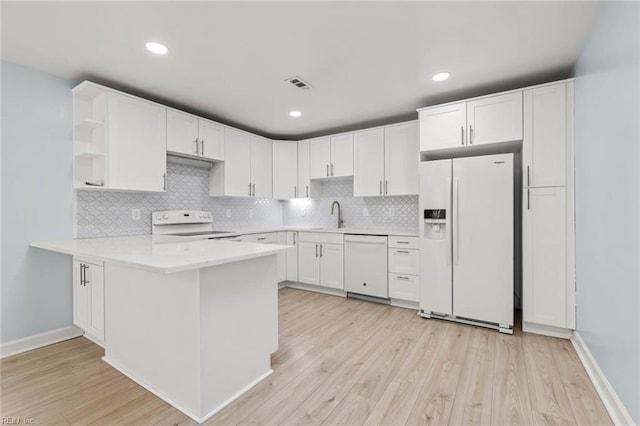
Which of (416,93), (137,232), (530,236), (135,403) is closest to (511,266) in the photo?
(530,236)

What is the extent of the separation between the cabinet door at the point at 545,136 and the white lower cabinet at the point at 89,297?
12.5ft

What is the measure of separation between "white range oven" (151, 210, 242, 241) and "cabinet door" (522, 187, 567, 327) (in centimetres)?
312

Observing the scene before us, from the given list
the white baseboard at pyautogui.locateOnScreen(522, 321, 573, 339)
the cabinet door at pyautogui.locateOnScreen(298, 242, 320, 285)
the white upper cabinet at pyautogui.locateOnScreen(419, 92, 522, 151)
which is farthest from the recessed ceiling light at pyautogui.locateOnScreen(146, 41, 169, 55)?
the white baseboard at pyautogui.locateOnScreen(522, 321, 573, 339)

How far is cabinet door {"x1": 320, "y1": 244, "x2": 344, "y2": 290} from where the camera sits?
379cm

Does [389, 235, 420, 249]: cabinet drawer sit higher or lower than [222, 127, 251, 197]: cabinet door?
lower

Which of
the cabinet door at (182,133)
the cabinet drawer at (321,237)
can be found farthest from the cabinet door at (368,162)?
the cabinet door at (182,133)

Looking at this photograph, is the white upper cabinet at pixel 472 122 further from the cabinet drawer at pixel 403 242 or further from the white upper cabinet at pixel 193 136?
the white upper cabinet at pixel 193 136

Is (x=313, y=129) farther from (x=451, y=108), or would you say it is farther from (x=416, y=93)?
(x=451, y=108)

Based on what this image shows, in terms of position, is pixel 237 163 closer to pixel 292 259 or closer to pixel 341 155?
pixel 341 155

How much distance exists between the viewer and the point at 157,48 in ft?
6.97

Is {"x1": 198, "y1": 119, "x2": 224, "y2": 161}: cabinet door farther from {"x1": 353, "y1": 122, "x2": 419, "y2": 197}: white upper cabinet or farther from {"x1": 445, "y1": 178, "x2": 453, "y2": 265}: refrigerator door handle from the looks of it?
{"x1": 445, "y1": 178, "x2": 453, "y2": 265}: refrigerator door handle

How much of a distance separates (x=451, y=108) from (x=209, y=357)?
3.11 meters

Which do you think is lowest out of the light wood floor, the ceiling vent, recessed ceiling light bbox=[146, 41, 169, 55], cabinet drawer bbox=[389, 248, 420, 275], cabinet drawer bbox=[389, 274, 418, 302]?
the light wood floor

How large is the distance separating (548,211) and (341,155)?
250cm
